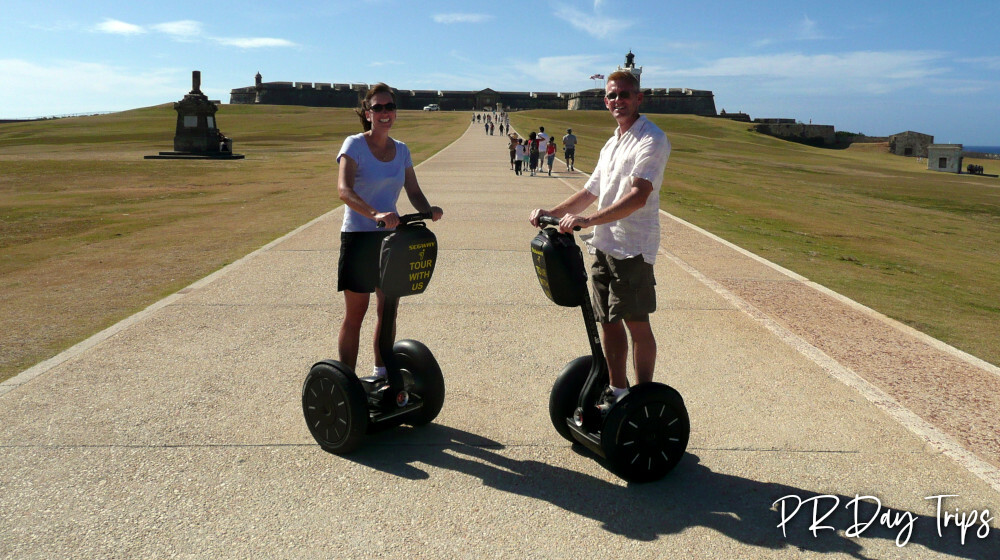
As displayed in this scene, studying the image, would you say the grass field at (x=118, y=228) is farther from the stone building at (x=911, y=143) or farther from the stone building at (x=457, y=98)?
the stone building at (x=457, y=98)

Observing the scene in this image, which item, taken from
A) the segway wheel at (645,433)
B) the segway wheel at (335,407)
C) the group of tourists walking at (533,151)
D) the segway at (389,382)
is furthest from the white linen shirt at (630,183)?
the group of tourists walking at (533,151)

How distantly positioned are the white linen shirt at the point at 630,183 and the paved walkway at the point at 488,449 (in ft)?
3.75

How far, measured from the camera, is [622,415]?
11.7 ft

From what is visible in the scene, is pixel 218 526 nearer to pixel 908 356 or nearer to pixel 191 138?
pixel 908 356

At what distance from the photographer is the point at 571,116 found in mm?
94438

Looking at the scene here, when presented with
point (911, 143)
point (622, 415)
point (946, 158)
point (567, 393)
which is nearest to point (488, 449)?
point (567, 393)

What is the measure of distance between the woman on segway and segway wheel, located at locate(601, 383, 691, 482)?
1374 millimetres

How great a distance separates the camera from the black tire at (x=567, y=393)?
3986 mm

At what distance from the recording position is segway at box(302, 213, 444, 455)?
3793mm

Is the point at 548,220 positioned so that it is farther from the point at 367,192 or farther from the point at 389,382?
the point at 389,382

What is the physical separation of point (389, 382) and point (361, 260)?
2.24 ft

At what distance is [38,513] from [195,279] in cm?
574

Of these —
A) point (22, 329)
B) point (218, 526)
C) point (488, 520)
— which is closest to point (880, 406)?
point (488, 520)

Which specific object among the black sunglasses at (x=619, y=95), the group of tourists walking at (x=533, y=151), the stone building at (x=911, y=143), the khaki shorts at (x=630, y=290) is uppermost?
the stone building at (x=911, y=143)
